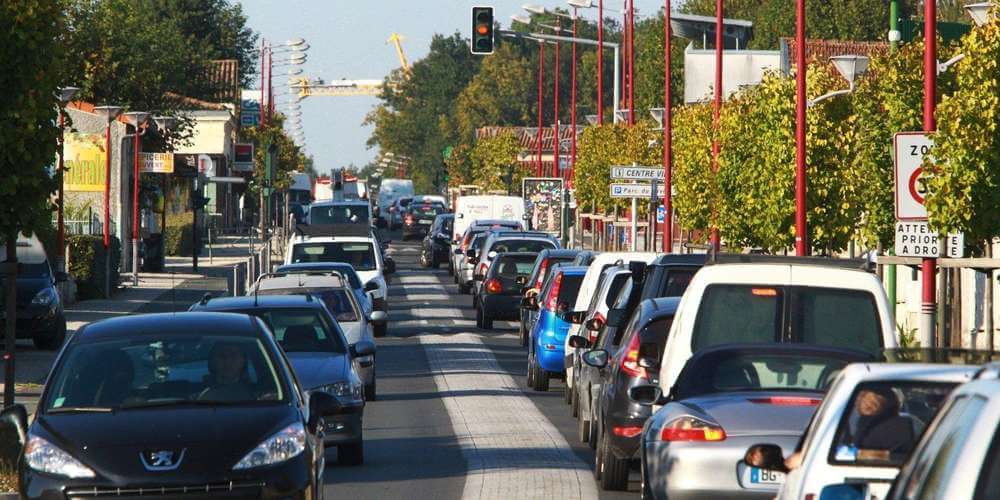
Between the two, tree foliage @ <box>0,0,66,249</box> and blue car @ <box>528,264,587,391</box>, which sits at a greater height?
tree foliage @ <box>0,0,66,249</box>

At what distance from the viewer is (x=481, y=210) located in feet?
211

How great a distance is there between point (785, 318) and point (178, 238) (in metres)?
55.1

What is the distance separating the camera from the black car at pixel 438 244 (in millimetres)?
67688

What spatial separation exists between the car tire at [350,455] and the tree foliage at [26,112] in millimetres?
4617

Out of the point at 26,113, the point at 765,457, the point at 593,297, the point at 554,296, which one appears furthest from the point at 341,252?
the point at 765,457

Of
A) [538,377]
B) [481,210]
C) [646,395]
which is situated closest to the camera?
[646,395]

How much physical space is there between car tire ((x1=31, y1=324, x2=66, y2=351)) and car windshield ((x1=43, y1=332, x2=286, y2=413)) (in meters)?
20.1

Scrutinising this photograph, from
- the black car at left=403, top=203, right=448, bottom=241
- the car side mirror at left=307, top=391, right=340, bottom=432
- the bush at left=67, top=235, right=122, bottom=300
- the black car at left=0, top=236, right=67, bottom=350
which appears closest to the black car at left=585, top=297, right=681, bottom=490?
the car side mirror at left=307, top=391, right=340, bottom=432

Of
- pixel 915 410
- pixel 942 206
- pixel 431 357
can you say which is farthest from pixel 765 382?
pixel 431 357

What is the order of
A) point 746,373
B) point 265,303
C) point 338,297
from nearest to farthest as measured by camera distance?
point 746,373
point 265,303
point 338,297

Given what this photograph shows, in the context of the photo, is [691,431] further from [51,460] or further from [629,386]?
[629,386]

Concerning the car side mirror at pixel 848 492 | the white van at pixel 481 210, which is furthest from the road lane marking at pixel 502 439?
the white van at pixel 481 210

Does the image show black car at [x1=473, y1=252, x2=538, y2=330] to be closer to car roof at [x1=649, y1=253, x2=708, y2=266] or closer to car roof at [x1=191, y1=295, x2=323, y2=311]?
car roof at [x1=649, y1=253, x2=708, y2=266]

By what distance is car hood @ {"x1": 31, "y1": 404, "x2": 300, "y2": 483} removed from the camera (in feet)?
33.7
